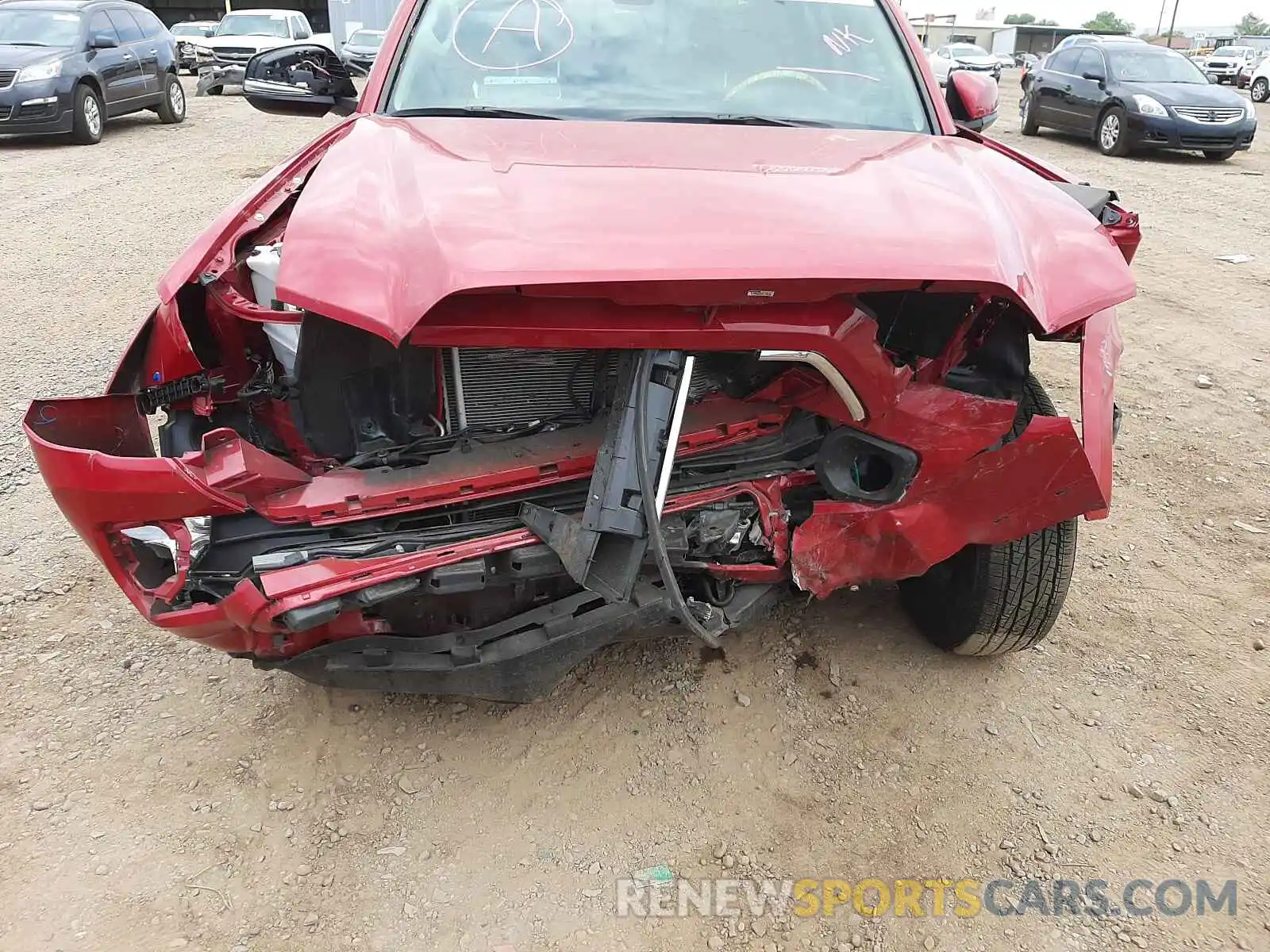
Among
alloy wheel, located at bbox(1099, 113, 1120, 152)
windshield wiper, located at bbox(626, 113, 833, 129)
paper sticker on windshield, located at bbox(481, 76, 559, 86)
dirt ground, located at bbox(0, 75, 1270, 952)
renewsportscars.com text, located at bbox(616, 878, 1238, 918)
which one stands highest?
paper sticker on windshield, located at bbox(481, 76, 559, 86)

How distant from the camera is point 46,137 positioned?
9953 mm

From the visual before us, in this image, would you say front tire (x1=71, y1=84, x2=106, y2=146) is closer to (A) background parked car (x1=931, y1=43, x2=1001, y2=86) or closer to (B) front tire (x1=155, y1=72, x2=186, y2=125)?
(B) front tire (x1=155, y1=72, x2=186, y2=125)

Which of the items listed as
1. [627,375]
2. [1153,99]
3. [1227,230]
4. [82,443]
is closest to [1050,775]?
[627,375]

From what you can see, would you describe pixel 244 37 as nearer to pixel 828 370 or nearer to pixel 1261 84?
pixel 828 370

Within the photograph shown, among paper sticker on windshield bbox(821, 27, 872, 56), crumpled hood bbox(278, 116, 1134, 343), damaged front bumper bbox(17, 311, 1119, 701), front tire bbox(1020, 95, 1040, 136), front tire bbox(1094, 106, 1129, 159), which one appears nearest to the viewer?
crumpled hood bbox(278, 116, 1134, 343)

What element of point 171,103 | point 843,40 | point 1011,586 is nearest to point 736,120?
point 843,40

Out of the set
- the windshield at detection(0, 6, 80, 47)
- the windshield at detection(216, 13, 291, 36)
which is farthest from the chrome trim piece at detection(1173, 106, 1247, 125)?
the windshield at detection(216, 13, 291, 36)

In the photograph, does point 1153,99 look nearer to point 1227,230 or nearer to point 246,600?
point 1227,230

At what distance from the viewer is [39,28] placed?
30.8 ft

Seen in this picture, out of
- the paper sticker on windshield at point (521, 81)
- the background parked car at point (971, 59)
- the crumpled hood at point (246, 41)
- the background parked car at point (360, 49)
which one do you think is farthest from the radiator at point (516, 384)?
the background parked car at point (971, 59)

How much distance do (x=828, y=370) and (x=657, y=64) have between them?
146cm

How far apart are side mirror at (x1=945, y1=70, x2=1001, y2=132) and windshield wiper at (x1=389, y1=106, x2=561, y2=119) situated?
155cm

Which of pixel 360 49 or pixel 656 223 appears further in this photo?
pixel 360 49

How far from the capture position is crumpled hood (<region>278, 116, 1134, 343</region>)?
1578 mm
